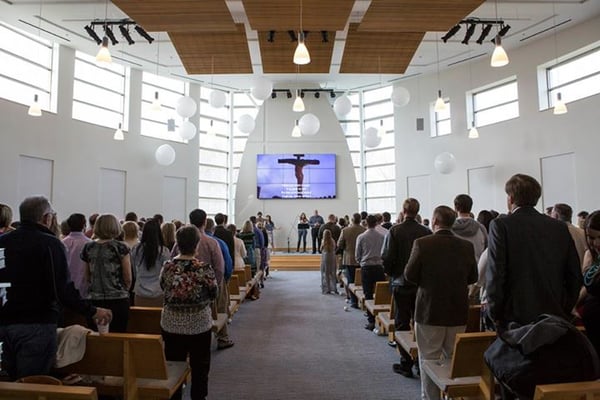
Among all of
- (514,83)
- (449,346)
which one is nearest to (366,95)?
(514,83)

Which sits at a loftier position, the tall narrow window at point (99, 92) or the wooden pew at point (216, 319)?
the tall narrow window at point (99, 92)

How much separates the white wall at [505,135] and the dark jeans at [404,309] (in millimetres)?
7561

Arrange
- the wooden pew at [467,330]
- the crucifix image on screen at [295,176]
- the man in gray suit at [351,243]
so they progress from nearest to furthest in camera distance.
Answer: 1. the wooden pew at [467,330]
2. the man in gray suit at [351,243]
3. the crucifix image on screen at [295,176]

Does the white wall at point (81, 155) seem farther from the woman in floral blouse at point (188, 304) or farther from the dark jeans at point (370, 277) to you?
the woman in floral blouse at point (188, 304)

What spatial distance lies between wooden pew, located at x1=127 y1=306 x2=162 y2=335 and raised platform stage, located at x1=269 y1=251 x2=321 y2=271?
8.66 meters

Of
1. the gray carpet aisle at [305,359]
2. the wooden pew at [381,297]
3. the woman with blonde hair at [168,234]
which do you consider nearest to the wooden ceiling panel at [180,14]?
the woman with blonde hair at [168,234]

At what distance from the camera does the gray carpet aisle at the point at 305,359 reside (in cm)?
308

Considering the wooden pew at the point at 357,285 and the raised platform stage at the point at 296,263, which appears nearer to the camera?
the wooden pew at the point at 357,285

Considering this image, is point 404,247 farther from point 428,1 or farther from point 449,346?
point 428,1

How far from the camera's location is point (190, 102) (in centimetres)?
898

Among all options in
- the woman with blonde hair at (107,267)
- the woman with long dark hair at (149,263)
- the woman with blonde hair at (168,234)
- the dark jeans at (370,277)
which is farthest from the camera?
the dark jeans at (370,277)

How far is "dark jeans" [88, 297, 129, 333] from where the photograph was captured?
107 inches

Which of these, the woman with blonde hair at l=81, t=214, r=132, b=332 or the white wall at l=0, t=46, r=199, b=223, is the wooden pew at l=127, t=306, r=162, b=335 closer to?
the woman with blonde hair at l=81, t=214, r=132, b=332

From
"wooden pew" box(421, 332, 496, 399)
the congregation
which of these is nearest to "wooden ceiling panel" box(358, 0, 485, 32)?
the congregation
